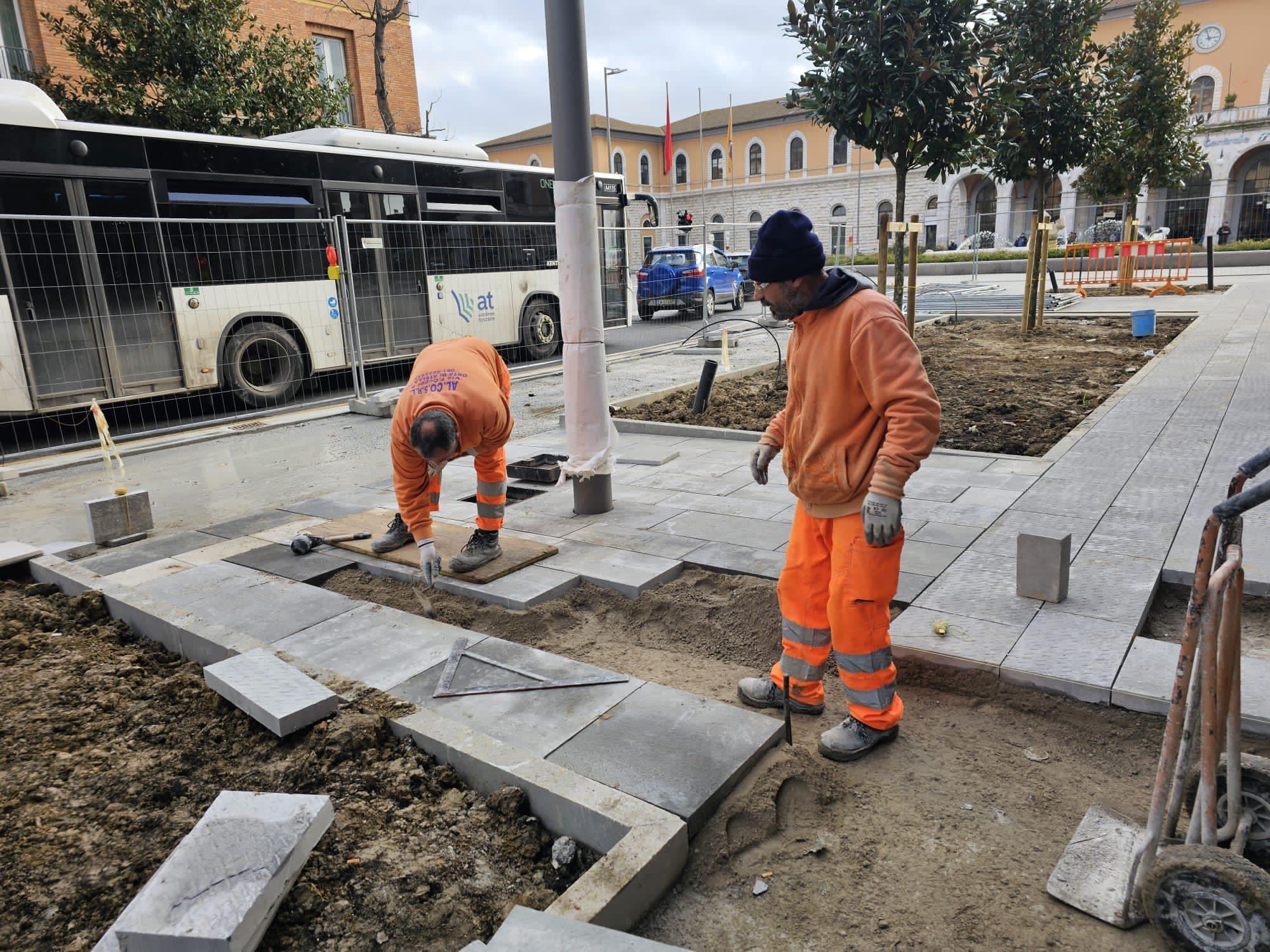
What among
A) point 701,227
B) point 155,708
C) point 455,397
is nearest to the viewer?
point 155,708

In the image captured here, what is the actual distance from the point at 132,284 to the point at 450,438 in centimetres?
693

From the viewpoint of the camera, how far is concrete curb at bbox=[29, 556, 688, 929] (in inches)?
85.9

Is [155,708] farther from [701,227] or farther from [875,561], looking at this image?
[701,227]

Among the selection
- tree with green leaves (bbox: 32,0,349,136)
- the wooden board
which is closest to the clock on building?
tree with green leaves (bbox: 32,0,349,136)

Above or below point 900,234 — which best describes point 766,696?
below

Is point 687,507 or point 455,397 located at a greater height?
point 455,397

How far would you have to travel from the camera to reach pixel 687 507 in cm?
579

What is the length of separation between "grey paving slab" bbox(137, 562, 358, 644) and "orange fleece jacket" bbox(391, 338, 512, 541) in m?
0.62

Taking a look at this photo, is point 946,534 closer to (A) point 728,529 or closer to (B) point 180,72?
(A) point 728,529

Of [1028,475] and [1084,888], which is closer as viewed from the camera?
[1084,888]

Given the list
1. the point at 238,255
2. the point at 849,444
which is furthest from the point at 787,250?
the point at 238,255

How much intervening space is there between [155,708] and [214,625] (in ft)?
2.09

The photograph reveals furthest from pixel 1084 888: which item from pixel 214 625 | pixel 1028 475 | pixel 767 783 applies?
pixel 1028 475

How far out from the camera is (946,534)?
4.92 meters
